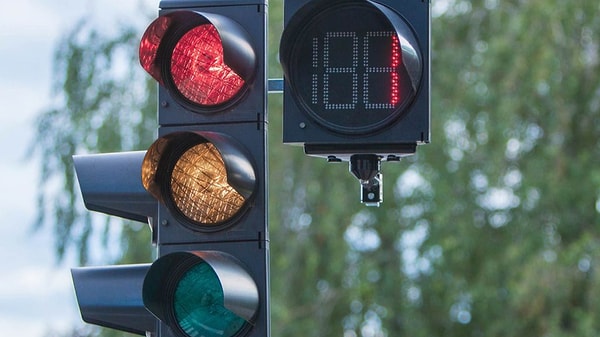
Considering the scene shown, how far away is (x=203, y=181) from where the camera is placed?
4730mm

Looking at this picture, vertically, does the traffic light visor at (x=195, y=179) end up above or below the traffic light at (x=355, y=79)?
below

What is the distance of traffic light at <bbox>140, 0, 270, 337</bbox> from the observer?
464 centimetres

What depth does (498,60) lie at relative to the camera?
14.8m

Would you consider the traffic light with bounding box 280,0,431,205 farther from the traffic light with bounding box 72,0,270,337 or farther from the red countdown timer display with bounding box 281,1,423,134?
the traffic light with bounding box 72,0,270,337

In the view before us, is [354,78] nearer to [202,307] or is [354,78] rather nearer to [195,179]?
[195,179]

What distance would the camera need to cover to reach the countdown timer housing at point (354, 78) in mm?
4586

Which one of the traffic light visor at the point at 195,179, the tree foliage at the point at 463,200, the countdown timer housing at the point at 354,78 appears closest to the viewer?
the countdown timer housing at the point at 354,78

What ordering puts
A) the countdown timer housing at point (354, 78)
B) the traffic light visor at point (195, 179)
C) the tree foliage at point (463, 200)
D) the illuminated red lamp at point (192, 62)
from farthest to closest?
1. the tree foliage at point (463, 200)
2. the illuminated red lamp at point (192, 62)
3. the traffic light visor at point (195, 179)
4. the countdown timer housing at point (354, 78)

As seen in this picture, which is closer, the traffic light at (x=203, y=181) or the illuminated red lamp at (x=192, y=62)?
the traffic light at (x=203, y=181)

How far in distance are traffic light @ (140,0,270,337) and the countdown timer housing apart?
0.16 metres

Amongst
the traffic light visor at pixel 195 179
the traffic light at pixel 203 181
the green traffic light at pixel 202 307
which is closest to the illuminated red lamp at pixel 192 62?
the traffic light at pixel 203 181

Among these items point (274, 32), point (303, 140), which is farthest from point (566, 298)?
point (303, 140)

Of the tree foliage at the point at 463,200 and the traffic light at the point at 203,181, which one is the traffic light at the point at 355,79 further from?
the tree foliage at the point at 463,200

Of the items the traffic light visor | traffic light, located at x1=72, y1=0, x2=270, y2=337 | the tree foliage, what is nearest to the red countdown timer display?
traffic light, located at x1=72, y1=0, x2=270, y2=337
